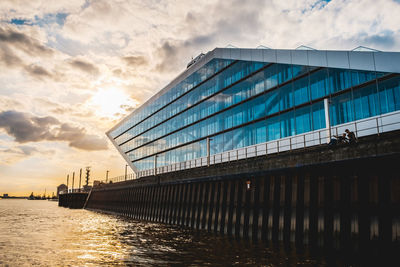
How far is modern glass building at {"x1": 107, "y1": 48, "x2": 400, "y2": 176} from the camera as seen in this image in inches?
1017

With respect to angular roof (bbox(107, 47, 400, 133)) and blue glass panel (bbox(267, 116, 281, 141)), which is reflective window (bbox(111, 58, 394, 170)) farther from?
angular roof (bbox(107, 47, 400, 133))

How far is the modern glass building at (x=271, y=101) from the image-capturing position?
25828 mm

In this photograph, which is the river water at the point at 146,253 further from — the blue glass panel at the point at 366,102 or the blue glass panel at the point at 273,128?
the blue glass panel at the point at 273,128

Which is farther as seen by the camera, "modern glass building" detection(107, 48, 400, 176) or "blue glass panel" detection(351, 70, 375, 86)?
"blue glass panel" detection(351, 70, 375, 86)

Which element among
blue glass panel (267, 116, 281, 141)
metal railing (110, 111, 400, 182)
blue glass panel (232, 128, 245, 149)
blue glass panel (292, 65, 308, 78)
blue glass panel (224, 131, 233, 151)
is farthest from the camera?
blue glass panel (224, 131, 233, 151)

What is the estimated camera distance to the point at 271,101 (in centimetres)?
3550

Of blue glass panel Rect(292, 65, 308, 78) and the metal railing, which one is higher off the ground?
blue glass panel Rect(292, 65, 308, 78)

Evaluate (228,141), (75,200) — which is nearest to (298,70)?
(228,141)

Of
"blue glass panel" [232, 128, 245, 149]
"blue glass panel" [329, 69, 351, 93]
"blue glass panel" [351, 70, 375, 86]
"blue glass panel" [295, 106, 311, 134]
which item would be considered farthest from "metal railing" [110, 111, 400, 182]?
"blue glass panel" [329, 69, 351, 93]

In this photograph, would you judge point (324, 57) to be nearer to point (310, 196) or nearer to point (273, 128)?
point (273, 128)

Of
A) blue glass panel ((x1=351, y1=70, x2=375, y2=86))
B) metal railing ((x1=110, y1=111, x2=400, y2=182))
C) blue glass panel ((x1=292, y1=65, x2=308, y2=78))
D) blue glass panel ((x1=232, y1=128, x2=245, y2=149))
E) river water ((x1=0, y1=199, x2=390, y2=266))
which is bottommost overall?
river water ((x1=0, y1=199, x2=390, y2=266))

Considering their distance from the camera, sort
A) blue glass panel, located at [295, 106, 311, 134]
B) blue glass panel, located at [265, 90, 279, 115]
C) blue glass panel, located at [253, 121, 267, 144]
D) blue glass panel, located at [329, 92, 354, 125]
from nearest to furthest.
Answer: blue glass panel, located at [329, 92, 354, 125] → blue glass panel, located at [295, 106, 311, 134] → blue glass panel, located at [265, 90, 279, 115] → blue glass panel, located at [253, 121, 267, 144]

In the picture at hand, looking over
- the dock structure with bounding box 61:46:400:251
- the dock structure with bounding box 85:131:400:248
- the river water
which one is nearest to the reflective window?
the dock structure with bounding box 61:46:400:251

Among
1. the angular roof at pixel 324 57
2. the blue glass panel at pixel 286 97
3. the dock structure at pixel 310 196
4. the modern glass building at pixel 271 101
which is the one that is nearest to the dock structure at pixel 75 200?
the modern glass building at pixel 271 101
